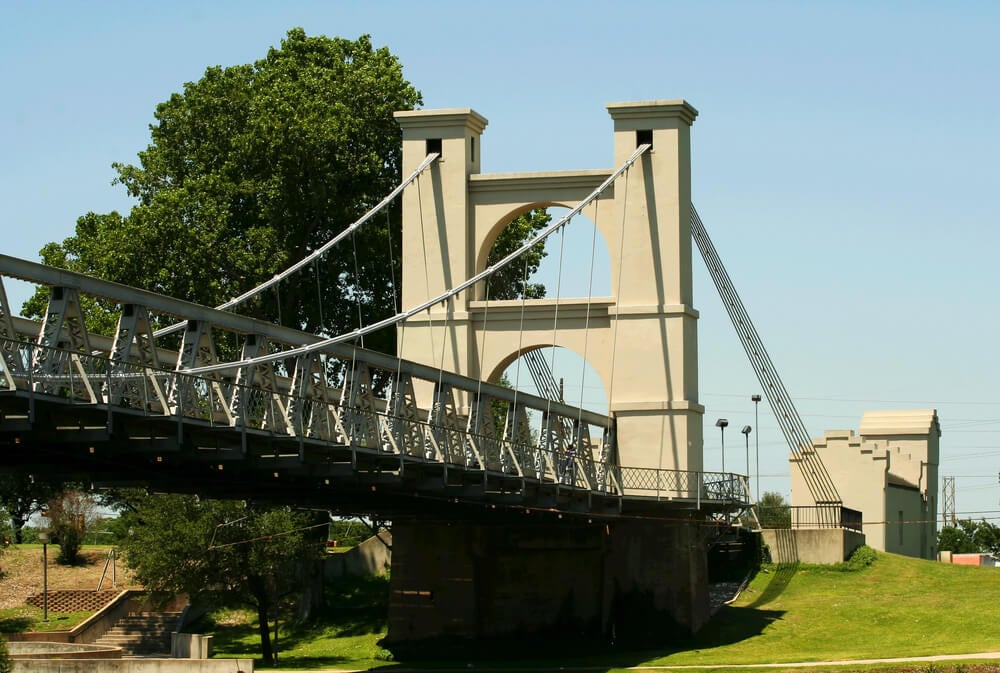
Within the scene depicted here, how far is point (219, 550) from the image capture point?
49656mm

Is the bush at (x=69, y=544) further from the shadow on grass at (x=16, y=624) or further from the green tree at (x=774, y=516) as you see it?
the green tree at (x=774, y=516)

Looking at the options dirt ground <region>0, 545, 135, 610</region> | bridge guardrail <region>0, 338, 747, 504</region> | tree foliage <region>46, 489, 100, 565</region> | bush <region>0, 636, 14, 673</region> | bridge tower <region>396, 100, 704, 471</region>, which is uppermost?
bridge tower <region>396, 100, 704, 471</region>

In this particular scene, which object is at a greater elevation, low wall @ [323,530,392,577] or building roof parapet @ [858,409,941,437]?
building roof parapet @ [858,409,941,437]

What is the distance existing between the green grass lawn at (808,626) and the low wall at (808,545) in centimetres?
57

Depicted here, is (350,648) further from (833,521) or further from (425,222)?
(833,521)

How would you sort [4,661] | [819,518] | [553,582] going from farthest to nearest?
1. [819,518]
2. [553,582]
3. [4,661]

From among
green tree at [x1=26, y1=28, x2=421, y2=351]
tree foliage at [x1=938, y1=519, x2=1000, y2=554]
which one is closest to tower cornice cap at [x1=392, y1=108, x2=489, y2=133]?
green tree at [x1=26, y1=28, x2=421, y2=351]

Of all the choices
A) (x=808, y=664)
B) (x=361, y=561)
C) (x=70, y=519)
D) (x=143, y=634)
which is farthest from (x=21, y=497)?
(x=808, y=664)

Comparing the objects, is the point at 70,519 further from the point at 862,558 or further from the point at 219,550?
the point at 862,558

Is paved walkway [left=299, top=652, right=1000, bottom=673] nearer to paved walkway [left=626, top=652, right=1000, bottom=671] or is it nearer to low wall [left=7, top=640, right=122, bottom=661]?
paved walkway [left=626, top=652, right=1000, bottom=671]

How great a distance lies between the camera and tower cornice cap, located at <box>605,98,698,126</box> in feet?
162

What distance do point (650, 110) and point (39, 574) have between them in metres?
27.7

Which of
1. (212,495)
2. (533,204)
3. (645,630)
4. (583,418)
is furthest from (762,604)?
(212,495)

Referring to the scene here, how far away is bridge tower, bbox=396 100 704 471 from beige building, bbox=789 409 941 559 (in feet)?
42.0
